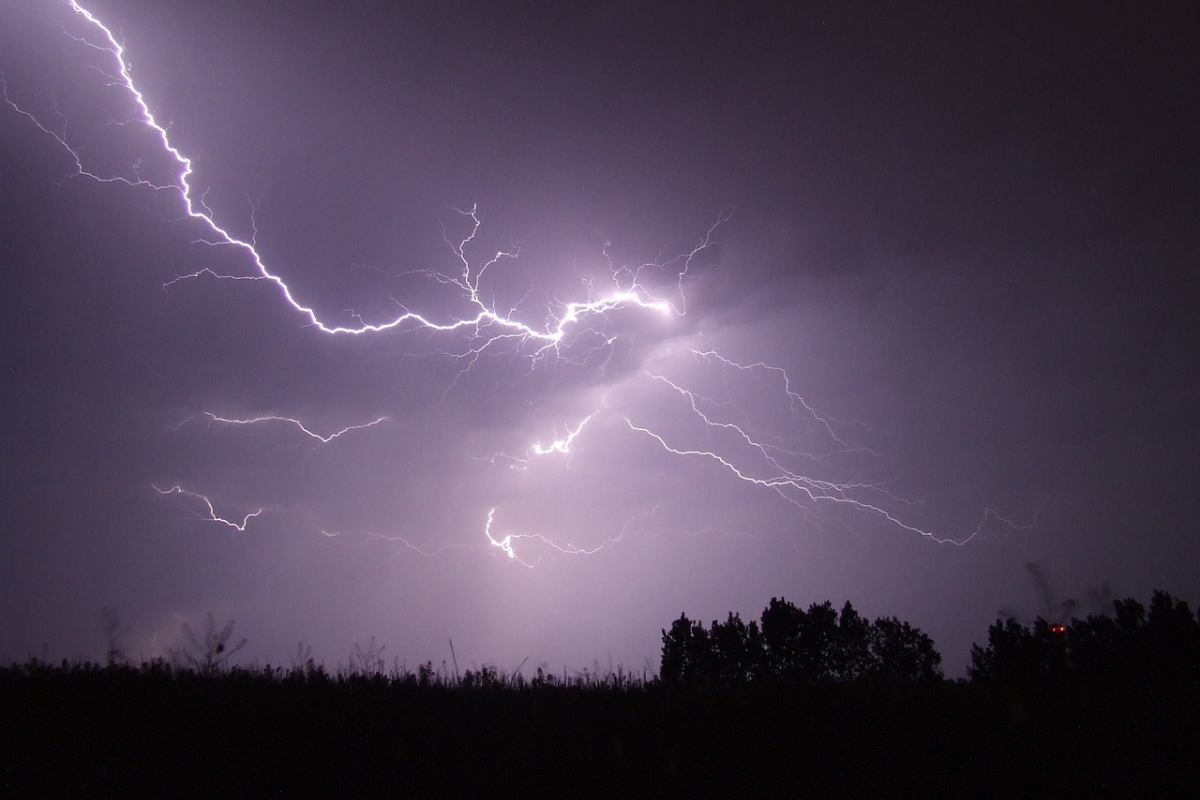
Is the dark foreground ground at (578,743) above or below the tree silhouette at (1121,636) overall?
above

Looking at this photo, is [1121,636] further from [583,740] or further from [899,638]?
[583,740]

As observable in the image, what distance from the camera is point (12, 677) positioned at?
168 inches

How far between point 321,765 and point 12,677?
2.87 m

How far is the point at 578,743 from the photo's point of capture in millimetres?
3525

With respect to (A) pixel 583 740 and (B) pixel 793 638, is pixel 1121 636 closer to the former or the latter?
(B) pixel 793 638

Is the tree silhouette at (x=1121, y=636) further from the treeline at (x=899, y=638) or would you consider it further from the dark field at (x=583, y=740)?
the dark field at (x=583, y=740)

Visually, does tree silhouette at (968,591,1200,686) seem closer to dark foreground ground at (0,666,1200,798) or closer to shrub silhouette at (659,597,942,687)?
shrub silhouette at (659,597,942,687)

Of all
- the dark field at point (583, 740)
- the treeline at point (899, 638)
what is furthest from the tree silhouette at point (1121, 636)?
the dark field at point (583, 740)

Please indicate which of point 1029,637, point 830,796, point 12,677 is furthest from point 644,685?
point 1029,637

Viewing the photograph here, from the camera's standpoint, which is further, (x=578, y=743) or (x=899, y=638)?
(x=899, y=638)

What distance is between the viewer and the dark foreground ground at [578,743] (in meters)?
3.00

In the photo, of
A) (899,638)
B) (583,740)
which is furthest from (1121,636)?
(583,740)

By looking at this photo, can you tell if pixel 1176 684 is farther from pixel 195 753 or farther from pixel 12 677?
pixel 12 677

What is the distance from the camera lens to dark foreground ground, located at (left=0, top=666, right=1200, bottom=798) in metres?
3.00
